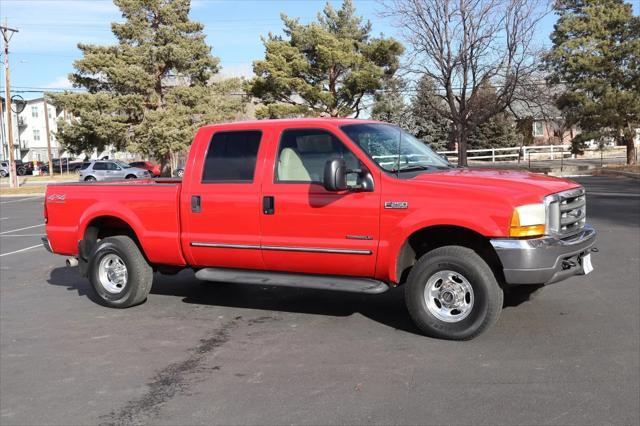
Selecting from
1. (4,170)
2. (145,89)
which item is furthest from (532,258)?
(4,170)

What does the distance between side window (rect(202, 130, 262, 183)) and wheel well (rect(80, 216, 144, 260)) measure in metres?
1.32

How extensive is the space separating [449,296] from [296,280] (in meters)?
1.47

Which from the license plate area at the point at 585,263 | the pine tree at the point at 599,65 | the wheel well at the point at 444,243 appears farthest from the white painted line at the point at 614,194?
the wheel well at the point at 444,243

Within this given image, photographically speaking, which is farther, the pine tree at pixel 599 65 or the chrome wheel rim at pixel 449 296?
the pine tree at pixel 599 65

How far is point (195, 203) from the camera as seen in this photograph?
6422 millimetres

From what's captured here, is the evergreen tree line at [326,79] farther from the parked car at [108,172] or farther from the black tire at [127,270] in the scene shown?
the black tire at [127,270]

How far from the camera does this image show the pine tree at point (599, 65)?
31.5 metres

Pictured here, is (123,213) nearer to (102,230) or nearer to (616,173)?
(102,230)

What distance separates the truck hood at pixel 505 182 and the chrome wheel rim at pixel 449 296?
0.79 m

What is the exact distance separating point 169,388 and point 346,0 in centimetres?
4233

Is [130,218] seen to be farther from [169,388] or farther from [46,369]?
[169,388]

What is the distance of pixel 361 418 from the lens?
398 centimetres

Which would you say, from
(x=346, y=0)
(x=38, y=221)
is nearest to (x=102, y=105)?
(x=346, y=0)

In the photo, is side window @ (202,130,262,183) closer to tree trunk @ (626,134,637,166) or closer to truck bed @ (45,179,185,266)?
truck bed @ (45,179,185,266)
